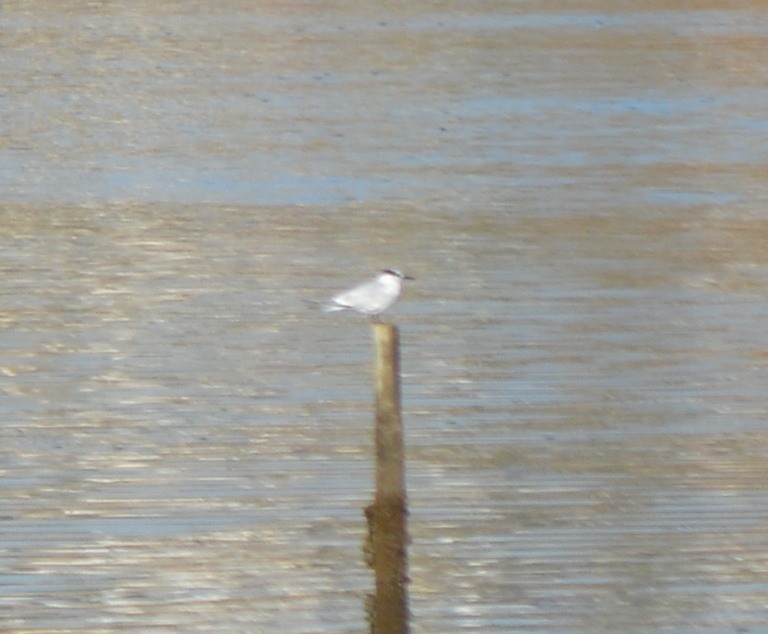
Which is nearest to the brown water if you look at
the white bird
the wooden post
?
the wooden post

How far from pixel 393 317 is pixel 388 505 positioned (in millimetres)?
2528

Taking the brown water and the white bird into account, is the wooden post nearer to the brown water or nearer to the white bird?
the brown water

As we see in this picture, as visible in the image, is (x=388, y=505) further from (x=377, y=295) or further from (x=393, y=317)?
(x=393, y=317)

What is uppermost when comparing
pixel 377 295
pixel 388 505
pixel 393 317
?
pixel 377 295

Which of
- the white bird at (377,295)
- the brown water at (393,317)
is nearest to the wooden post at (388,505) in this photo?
the brown water at (393,317)

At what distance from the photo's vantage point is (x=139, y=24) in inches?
481

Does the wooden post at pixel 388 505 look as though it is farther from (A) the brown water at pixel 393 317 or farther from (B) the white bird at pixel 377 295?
(B) the white bird at pixel 377 295

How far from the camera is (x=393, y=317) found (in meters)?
6.66

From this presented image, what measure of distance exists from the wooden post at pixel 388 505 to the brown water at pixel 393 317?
0.09 metres

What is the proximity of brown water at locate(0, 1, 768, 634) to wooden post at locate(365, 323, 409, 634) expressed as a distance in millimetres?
91

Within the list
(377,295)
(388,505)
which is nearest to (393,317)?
(377,295)

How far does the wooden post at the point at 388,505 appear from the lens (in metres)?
3.96

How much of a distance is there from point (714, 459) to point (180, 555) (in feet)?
5.58

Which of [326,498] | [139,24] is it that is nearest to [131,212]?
[326,498]
